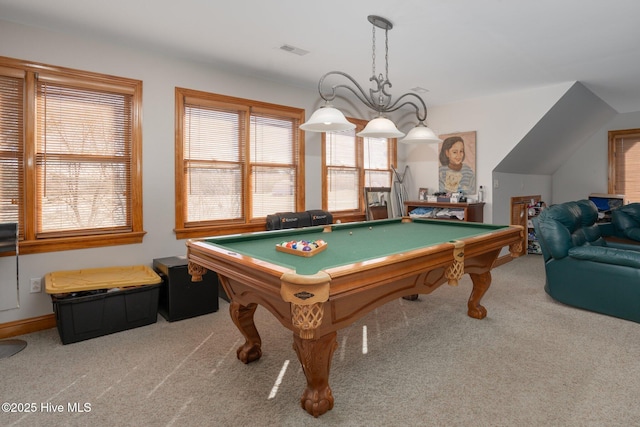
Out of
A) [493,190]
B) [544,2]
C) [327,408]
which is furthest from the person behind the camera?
[493,190]

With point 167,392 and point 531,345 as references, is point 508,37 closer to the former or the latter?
point 531,345

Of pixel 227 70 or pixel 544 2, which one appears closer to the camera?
pixel 544 2

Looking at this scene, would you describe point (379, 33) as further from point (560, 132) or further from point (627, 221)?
point (627, 221)

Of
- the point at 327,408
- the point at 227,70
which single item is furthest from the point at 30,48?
the point at 327,408

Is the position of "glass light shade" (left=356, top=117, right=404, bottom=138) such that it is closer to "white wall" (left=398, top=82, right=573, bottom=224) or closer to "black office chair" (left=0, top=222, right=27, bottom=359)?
"black office chair" (left=0, top=222, right=27, bottom=359)

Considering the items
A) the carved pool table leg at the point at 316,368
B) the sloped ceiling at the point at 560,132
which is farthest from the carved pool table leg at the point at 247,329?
the sloped ceiling at the point at 560,132

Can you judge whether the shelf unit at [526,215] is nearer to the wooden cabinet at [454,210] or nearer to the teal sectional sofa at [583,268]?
the wooden cabinet at [454,210]

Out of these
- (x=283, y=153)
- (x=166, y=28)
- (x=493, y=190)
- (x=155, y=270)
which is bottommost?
(x=155, y=270)

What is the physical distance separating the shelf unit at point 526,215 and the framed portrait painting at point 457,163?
97 centimetres

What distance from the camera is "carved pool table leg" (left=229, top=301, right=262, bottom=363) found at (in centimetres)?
238

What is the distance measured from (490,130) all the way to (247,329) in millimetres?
4587

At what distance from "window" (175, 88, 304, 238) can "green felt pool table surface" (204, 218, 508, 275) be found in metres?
1.37

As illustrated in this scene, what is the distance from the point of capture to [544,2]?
2.55 meters

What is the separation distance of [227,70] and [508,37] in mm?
2821
